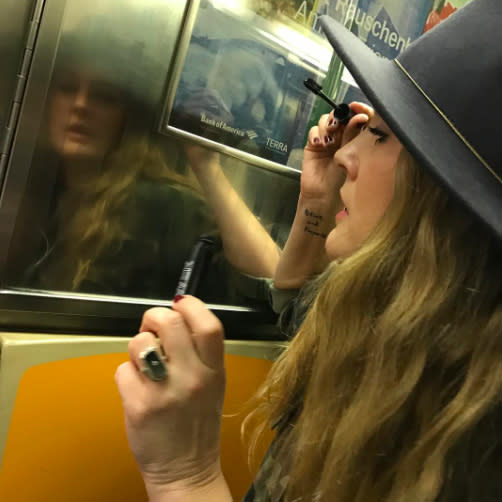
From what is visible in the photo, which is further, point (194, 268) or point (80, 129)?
point (194, 268)

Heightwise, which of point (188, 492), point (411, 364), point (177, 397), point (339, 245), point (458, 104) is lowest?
point (188, 492)

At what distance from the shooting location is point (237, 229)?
41.3 inches

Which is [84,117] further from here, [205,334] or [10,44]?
[205,334]

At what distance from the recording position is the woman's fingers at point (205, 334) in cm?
69

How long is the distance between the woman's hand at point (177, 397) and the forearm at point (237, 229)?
12.5 inches

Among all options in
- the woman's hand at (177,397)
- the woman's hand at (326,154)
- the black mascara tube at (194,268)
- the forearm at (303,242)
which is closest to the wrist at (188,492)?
the woman's hand at (177,397)

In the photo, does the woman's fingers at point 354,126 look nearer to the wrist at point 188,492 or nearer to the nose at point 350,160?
the nose at point 350,160

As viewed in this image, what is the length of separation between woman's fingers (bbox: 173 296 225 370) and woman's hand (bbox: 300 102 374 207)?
490 mm

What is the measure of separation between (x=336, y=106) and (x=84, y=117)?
0.53m

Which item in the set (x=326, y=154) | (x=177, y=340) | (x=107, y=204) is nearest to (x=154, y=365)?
(x=177, y=340)

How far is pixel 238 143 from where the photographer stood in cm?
97

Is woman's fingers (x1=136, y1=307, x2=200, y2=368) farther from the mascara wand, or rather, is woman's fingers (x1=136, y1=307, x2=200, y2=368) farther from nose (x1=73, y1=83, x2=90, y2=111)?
the mascara wand

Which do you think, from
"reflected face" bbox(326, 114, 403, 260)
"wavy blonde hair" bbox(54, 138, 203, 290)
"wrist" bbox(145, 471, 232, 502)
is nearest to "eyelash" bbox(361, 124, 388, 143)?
"reflected face" bbox(326, 114, 403, 260)

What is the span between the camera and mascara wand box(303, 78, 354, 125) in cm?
102
